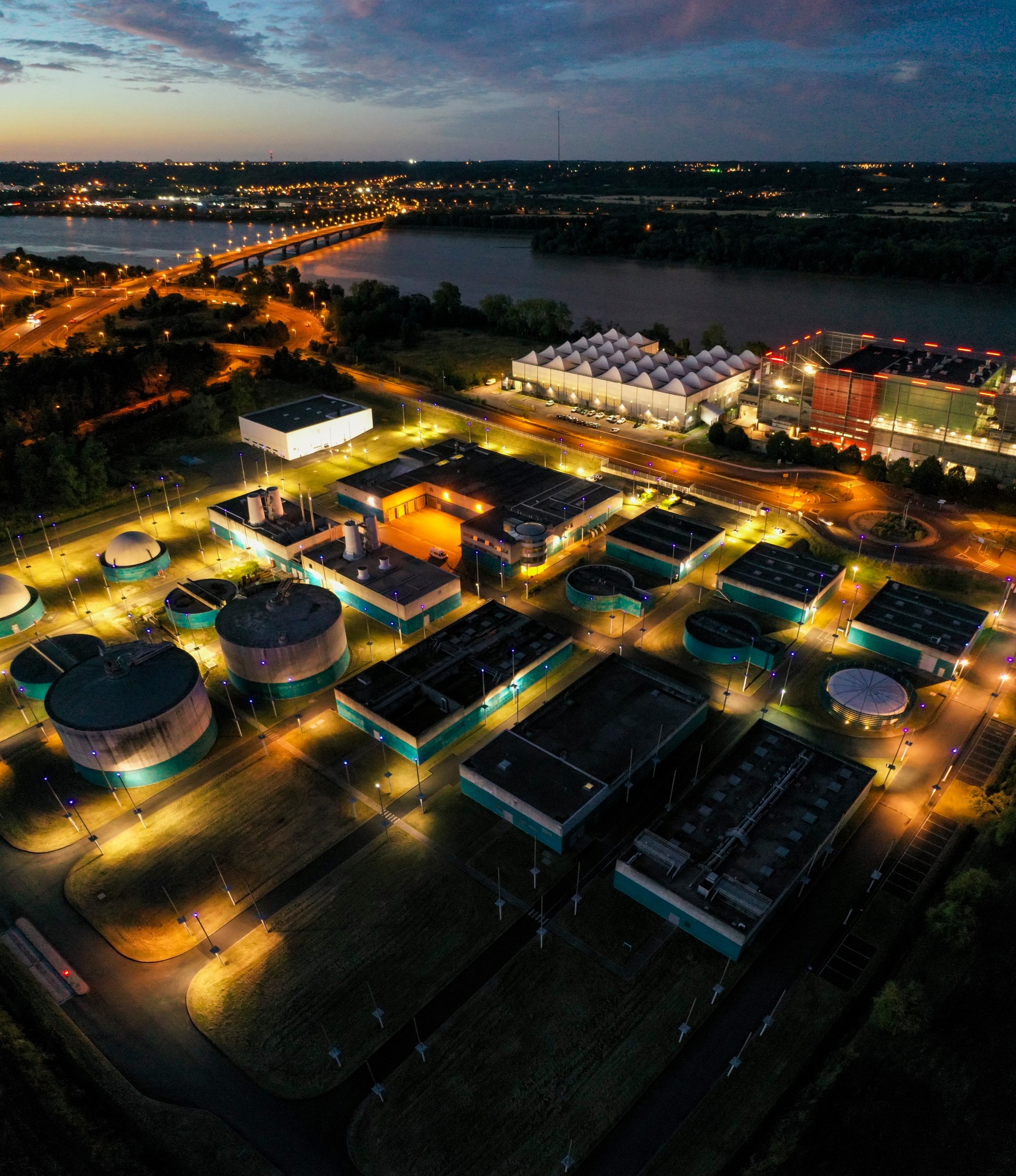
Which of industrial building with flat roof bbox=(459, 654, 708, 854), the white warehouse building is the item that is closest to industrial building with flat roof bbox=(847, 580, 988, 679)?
industrial building with flat roof bbox=(459, 654, 708, 854)

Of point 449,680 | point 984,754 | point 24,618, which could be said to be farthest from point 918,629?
point 24,618

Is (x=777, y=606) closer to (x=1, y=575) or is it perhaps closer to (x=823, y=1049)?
(x=823, y=1049)

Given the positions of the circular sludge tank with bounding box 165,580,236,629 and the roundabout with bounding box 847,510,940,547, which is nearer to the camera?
the circular sludge tank with bounding box 165,580,236,629

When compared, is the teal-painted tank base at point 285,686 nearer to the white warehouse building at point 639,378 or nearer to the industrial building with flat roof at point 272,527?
the industrial building with flat roof at point 272,527

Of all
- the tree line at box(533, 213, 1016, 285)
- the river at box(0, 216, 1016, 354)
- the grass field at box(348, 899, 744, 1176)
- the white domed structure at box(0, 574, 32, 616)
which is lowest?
the grass field at box(348, 899, 744, 1176)

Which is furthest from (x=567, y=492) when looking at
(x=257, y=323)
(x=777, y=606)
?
(x=257, y=323)

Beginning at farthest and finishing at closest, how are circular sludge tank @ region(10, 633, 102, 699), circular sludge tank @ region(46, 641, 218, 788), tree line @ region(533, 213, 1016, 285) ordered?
tree line @ region(533, 213, 1016, 285) < circular sludge tank @ region(10, 633, 102, 699) < circular sludge tank @ region(46, 641, 218, 788)

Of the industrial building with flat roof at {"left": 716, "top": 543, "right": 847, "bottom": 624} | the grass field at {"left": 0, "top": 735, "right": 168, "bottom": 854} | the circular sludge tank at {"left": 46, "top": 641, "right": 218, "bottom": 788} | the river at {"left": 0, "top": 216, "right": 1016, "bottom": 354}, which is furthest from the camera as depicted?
the river at {"left": 0, "top": 216, "right": 1016, "bottom": 354}

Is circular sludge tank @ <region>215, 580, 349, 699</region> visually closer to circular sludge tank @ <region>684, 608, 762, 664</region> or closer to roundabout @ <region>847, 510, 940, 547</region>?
circular sludge tank @ <region>684, 608, 762, 664</region>
